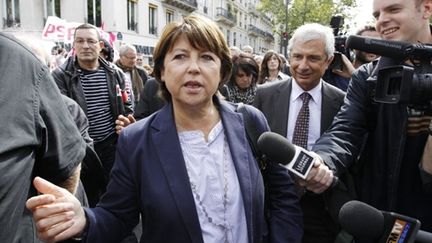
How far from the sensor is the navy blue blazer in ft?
5.24

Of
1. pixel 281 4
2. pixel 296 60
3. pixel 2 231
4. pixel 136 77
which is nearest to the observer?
pixel 2 231

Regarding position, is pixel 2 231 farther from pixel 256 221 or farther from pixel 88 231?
pixel 256 221

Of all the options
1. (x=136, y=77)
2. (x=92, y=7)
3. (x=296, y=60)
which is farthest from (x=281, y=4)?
(x=296, y=60)

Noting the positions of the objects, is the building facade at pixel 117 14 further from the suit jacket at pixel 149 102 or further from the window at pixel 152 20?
the suit jacket at pixel 149 102

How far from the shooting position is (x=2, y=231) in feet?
4.09

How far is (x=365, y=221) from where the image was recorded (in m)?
1.15

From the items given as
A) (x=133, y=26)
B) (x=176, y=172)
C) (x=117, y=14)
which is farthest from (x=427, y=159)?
(x=133, y=26)

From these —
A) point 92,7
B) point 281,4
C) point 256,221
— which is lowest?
point 256,221

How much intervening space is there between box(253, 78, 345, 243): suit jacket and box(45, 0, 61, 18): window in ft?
63.4

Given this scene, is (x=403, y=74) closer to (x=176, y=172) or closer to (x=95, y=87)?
(x=176, y=172)

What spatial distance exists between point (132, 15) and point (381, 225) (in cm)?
2420

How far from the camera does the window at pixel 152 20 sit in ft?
84.9

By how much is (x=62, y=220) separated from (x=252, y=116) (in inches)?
37.9

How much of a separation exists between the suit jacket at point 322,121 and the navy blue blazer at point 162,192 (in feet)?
1.38
